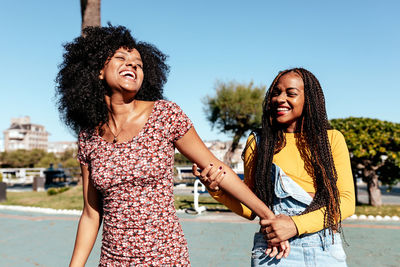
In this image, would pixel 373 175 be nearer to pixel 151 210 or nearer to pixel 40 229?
pixel 40 229

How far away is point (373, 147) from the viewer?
7801mm

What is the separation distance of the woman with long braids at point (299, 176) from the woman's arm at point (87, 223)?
0.60 metres

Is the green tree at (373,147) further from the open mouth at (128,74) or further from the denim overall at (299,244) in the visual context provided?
the open mouth at (128,74)

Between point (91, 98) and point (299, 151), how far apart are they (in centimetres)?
112

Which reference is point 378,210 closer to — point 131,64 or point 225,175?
point 225,175

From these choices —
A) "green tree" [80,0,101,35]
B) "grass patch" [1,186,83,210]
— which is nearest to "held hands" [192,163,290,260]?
"grass patch" [1,186,83,210]

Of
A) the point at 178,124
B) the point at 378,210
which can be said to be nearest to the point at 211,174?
the point at 178,124

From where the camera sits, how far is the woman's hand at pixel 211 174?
5.58ft

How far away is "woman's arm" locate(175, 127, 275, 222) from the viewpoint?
170 cm

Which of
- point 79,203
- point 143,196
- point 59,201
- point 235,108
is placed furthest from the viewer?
point 235,108

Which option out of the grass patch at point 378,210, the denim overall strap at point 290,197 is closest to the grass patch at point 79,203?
the grass patch at point 378,210

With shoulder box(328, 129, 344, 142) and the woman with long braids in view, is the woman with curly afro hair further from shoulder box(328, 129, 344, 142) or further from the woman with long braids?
shoulder box(328, 129, 344, 142)

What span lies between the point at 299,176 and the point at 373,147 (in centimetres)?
691

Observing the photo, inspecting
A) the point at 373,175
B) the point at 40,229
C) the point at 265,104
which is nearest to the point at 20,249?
the point at 40,229
